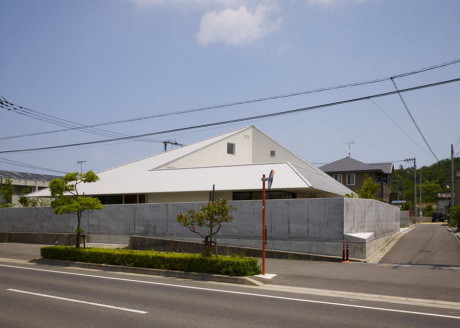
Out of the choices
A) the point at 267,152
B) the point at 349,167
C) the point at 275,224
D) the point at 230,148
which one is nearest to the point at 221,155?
the point at 230,148

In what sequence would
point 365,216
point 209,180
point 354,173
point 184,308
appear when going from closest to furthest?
point 184,308
point 365,216
point 209,180
point 354,173

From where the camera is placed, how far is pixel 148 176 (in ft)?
111

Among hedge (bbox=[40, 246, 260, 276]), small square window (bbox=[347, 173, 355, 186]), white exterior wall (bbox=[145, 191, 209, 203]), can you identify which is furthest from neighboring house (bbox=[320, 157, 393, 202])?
hedge (bbox=[40, 246, 260, 276])

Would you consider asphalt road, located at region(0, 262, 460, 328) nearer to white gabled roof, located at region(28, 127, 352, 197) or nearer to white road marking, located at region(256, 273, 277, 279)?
white road marking, located at region(256, 273, 277, 279)

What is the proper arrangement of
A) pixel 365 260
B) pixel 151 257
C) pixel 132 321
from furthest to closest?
pixel 365 260, pixel 151 257, pixel 132 321

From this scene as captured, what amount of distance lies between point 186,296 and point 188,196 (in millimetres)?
18690

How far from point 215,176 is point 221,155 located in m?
7.44

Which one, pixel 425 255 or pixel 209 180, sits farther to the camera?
pixel 209 180

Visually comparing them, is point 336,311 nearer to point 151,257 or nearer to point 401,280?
point 401,280

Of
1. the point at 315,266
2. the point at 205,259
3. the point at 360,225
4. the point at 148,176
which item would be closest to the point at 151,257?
the point at 205,259

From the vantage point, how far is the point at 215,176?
30.7m

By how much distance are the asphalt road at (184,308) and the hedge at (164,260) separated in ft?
3.78

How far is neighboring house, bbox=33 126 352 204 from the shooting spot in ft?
92.7

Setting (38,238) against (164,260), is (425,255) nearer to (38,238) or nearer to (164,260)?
(164,260)
